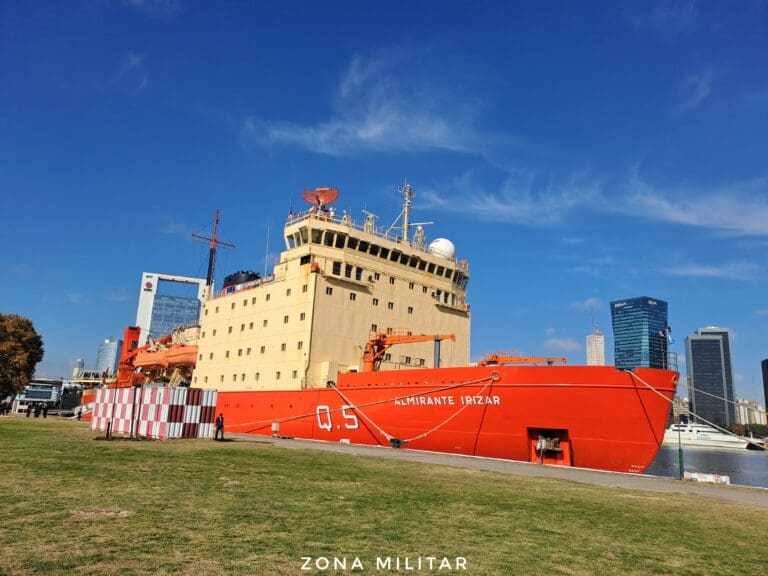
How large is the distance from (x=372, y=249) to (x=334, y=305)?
13.2ft

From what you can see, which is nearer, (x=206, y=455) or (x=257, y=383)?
(x=206, y=455)

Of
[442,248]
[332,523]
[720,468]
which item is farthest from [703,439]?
[332,523]

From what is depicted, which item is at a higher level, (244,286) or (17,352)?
(244,286)

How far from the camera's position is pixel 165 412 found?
21.2 m

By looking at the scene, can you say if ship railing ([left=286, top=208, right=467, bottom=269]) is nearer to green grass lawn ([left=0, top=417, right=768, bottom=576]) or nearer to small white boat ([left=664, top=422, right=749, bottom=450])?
green grass lawn ([left=0, top=417, right=768, bottom=576])

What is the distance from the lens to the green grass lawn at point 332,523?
17.7ft

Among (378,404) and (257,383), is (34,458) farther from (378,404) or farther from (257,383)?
(257,383)

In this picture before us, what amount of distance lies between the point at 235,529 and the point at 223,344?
2834 cm

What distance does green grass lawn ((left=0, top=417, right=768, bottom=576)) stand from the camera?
5.40 meters

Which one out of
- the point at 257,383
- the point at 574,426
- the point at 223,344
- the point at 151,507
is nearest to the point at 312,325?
the point at 257,383

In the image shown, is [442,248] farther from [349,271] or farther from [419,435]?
[419,435]

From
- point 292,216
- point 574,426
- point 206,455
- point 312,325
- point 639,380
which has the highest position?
point 292,216

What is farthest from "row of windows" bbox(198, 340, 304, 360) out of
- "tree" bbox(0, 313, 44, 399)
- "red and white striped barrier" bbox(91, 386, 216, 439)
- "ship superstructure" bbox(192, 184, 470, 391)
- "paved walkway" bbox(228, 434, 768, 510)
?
"tree" bbox(0, 313, 44, 399)

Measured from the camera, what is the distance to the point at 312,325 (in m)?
26.9
